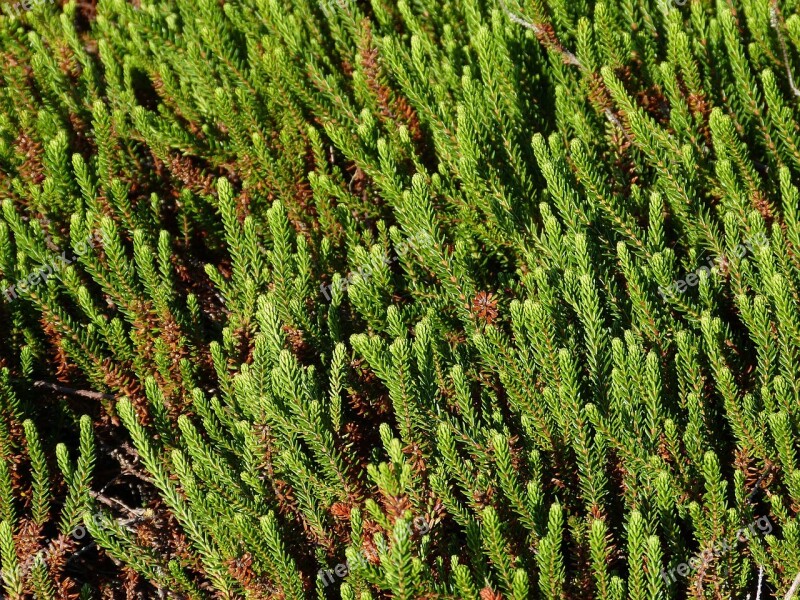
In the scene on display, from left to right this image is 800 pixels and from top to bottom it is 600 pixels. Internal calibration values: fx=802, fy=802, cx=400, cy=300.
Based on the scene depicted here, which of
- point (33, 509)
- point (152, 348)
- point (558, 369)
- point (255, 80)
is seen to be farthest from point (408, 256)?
point (33, 509)
